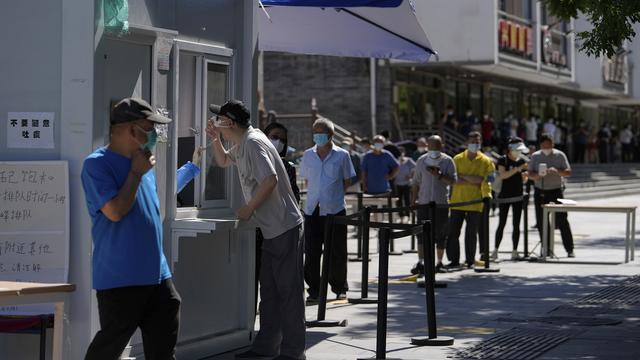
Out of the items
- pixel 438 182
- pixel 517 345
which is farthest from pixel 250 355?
pixel 438 182

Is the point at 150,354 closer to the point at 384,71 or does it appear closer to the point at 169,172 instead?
the point at 169,172

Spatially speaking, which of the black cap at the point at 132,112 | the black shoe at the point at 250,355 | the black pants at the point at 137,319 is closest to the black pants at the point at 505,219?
the black shoe at the point at 250,355

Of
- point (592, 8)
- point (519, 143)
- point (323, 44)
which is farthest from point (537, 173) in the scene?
point (323, 44)

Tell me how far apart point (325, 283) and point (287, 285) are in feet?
8.76

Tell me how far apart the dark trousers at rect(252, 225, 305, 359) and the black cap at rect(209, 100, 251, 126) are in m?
0.83

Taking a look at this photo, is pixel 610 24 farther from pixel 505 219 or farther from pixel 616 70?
pixel 616 70

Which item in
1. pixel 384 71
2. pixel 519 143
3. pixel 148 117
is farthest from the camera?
pixel 384 71

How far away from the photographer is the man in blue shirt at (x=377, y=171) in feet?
67.8

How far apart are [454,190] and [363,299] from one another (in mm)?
3887

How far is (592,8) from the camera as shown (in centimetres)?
1377

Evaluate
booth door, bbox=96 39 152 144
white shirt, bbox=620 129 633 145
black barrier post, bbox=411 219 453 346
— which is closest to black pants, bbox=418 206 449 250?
black barrier post, bbox=411 219 453 346

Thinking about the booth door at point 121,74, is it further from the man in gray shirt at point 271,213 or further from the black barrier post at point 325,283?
the black barrier post at point 325,283

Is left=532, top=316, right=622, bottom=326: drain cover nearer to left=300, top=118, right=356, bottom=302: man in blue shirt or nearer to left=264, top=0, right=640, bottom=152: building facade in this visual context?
left=300, top=118, right=356, bottom=302: man in blue shirt

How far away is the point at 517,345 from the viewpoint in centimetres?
969
